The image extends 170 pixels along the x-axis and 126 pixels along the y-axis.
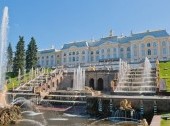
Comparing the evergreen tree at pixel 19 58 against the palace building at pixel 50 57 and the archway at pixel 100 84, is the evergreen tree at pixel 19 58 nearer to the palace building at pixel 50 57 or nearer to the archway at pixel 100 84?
the archway at pixel 100 84

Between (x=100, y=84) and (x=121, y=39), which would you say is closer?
(x=100, y=84)

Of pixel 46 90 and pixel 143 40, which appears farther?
pixel 143 40

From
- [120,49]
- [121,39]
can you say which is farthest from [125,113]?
[121,39]

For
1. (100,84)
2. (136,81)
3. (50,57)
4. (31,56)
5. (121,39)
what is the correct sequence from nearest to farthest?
(136,81) → (100,84) → (31,56) → (121,39) → (50,57)

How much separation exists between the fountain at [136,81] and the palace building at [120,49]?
29272 mm

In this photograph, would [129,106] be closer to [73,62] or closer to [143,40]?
[143,40]

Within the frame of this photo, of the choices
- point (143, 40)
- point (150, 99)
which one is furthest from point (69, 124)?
point (143, 40)

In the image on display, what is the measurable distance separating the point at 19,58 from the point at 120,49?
34.0 metres

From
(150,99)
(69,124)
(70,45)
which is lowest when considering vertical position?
(69,124)

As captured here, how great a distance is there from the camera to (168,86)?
33125mm

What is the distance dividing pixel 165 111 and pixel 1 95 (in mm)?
12279

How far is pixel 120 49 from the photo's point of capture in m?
83.9

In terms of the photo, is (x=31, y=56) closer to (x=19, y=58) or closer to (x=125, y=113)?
(x=19, y=58)

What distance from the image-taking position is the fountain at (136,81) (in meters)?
33.1
